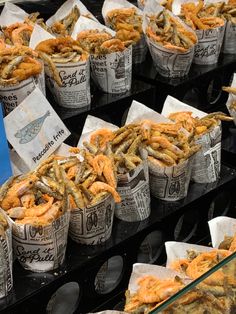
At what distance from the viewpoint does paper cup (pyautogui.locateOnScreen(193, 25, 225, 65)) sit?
10.8 feet

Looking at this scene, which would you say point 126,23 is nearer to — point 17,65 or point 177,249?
point 17,65

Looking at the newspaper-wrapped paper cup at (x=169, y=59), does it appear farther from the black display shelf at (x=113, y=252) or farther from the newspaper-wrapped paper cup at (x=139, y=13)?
the black display shelf at (x=113, y=252)

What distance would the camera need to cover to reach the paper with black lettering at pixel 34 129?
2461 millimetres

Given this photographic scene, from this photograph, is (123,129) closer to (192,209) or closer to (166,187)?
(166,187)

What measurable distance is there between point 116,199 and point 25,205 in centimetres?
33

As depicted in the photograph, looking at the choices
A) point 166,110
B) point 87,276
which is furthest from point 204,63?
Result: point 87,276

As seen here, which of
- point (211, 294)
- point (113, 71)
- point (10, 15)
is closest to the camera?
point (211, 294)

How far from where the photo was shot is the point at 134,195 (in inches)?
91.8

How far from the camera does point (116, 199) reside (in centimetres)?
218

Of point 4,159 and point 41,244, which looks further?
point 4,159

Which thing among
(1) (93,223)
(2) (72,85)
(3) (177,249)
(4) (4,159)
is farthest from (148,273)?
(2) (72,85)

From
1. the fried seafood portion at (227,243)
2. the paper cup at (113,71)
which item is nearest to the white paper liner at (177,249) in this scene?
the fried seafood portion at (227,243)

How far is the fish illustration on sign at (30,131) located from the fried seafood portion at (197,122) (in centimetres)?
61

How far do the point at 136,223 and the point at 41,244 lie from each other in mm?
508
